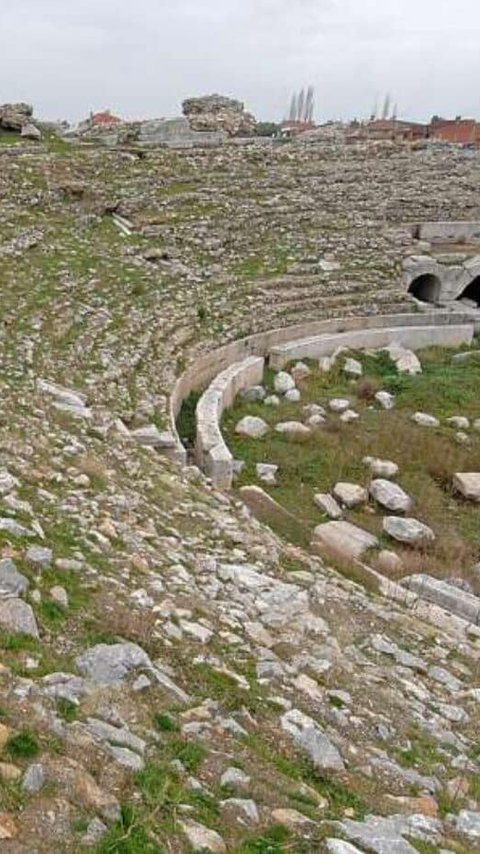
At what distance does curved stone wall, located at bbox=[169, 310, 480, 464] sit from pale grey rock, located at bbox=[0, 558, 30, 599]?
463 centimetres

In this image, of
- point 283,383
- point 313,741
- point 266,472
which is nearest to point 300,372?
point 283,383

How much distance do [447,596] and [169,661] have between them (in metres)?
3.94

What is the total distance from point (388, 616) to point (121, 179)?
47.8ft

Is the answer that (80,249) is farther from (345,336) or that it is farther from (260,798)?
(260,798)

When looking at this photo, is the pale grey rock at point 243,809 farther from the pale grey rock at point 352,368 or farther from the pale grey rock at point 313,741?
the pale grey rock at point 352,368

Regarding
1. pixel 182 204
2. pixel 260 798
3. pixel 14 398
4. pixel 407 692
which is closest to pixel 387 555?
pixel 407 692

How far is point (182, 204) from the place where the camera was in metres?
17.9

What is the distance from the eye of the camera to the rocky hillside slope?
3.35 metres

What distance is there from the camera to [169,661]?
448 centimetres

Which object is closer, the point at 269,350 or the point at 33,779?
the point at 33,779

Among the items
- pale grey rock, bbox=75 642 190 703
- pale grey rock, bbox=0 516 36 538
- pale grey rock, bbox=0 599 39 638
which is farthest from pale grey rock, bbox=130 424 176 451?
pale grey rock, bbox=75 642 190 703

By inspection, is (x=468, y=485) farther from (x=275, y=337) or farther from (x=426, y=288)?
(x=426, y=288)

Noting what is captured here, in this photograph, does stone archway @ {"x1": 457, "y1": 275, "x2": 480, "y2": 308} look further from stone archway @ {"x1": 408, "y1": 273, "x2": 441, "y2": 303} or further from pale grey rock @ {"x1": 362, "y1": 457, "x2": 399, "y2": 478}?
pale grey rock @ {"x1": 362, "y1": 457, "x2": 399, "y2": 478}

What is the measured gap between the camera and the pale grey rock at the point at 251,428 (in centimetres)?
1161
